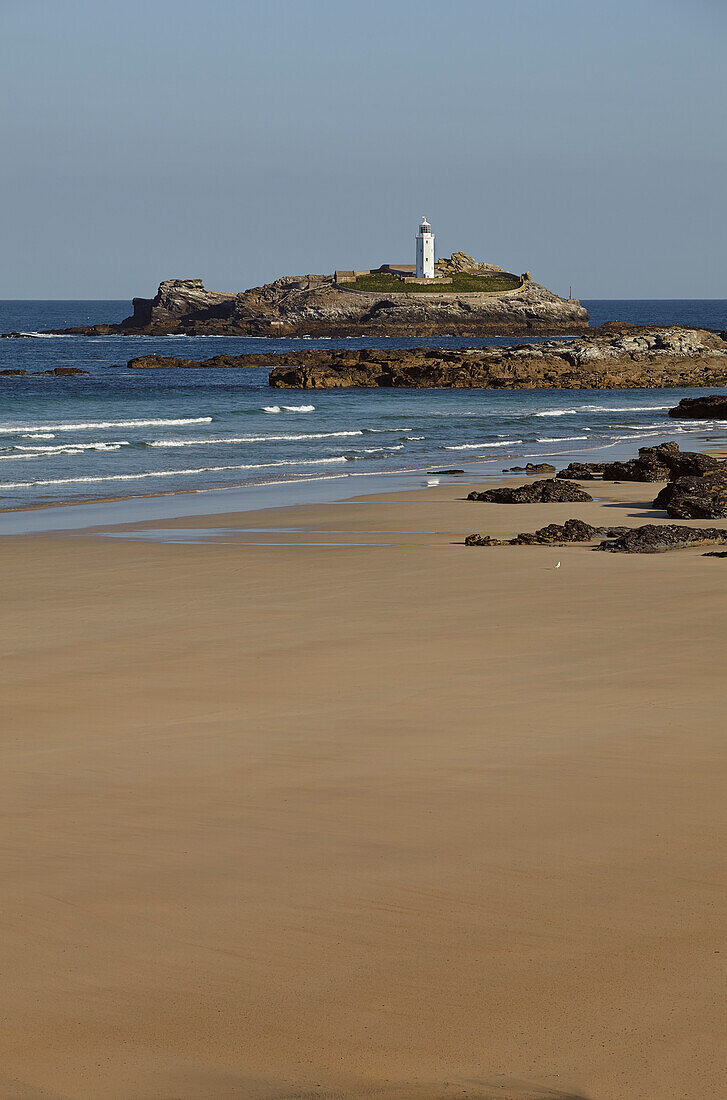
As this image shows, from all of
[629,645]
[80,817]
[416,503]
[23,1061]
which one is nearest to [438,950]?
[23,1061]

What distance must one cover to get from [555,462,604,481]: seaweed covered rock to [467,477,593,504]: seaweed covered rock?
10.9ft

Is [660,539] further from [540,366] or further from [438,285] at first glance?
[438,285]

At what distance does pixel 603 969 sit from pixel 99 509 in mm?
17625

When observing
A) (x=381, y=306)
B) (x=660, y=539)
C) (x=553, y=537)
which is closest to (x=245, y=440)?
(x=553, y=537)

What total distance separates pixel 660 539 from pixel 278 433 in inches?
1052

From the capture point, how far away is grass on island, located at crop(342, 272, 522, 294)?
151625mm

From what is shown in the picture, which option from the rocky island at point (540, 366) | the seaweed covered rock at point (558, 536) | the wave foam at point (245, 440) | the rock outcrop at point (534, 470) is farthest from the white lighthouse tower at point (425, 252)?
the seaweed covered rock at point (558, 536)

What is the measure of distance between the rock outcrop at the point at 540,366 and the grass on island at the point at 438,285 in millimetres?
73735

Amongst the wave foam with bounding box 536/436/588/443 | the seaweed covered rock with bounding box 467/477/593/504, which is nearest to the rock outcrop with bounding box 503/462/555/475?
the seaweed covered rock with bounding box 467/477/593/504

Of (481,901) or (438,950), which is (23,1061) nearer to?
(438,950)

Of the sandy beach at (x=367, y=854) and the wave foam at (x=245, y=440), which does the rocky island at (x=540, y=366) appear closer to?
the wave foam at (x=245, y=440)

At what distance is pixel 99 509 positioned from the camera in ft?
67.8

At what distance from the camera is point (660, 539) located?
14.0 meters

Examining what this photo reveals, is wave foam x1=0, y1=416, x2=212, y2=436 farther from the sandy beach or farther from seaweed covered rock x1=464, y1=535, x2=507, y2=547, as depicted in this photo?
the sandy beach
